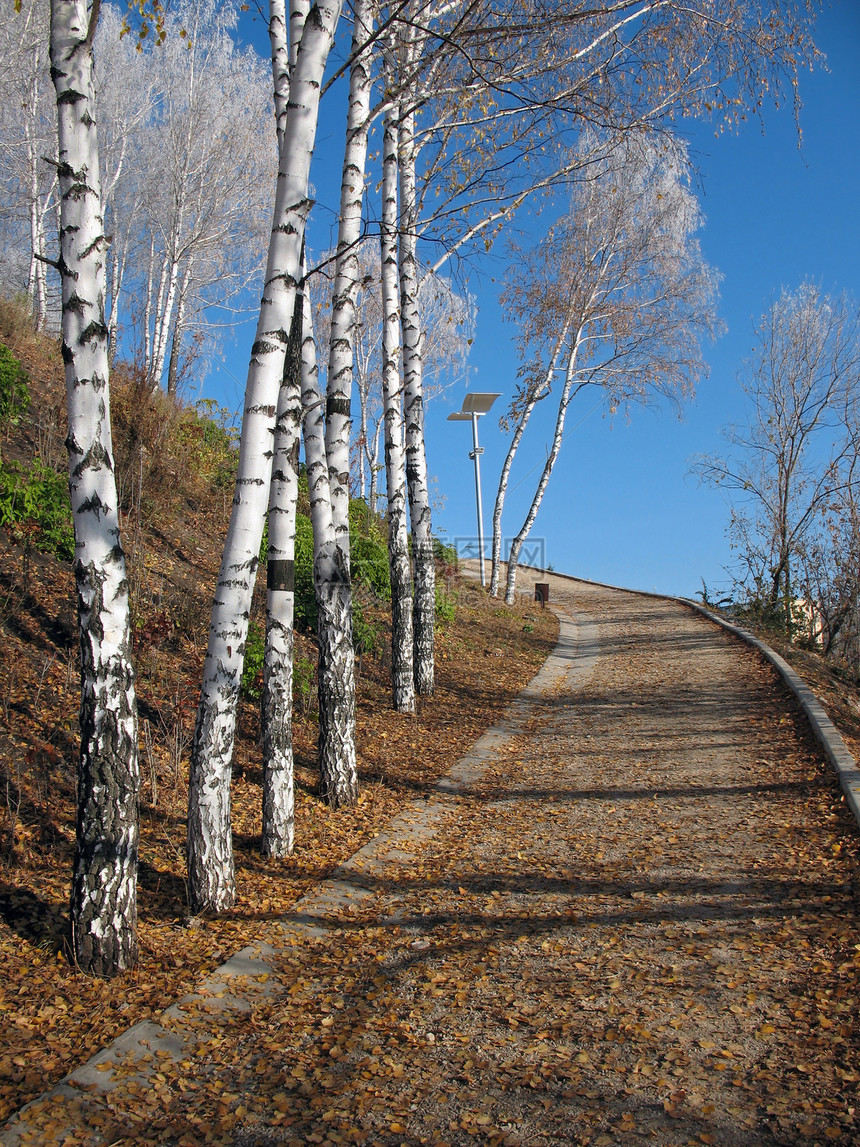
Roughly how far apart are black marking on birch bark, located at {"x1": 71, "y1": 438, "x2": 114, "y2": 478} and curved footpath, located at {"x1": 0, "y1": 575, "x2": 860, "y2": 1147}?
237cm

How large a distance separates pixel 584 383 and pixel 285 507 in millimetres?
14558

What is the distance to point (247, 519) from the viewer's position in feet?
12.9

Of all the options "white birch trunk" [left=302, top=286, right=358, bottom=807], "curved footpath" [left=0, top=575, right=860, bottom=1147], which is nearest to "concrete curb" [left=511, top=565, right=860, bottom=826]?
"curved footpath" [left=0, top=575, right=860, bottom=1147]

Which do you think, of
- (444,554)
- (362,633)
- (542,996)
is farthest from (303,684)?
(444,554)

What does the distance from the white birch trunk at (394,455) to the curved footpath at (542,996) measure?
2358 mm

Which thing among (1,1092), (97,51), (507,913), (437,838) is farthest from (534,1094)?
(97,51)

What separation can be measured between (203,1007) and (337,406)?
13.4ft

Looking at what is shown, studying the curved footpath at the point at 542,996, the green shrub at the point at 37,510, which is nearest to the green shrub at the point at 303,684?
the curved footpath at the point at 542,996

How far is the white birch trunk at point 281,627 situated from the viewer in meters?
4.70

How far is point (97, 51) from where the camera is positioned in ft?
68.7

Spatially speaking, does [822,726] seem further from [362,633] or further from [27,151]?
[27,151]

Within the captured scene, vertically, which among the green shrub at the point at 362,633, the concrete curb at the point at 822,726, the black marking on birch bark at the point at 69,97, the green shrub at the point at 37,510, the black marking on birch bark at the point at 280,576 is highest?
the black marking on birch bark at the point at 69,97

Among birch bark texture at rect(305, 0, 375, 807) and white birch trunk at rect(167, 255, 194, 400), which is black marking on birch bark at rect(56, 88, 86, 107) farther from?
white birch trunk at rect(167, 255, 194, 400)

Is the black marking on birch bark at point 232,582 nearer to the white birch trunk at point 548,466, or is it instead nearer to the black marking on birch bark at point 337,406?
the black marking on birch bark at point 337,406
